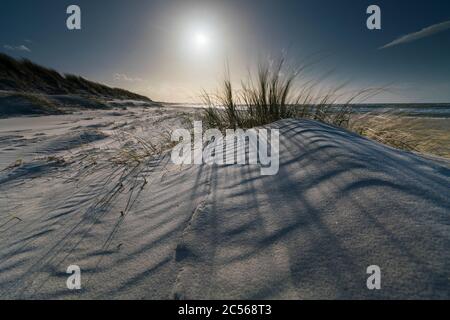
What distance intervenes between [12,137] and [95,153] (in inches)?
80.1

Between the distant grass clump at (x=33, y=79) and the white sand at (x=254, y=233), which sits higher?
the distant grass clump at (x=33, y=79)

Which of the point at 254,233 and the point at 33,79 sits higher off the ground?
the point at 33,79

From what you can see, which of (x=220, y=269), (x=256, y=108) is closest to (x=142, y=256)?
(x=220, y=269)

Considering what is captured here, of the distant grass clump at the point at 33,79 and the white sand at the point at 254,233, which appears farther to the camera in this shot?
the distant grass clump at the point at 33,79

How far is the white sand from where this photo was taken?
0.80 meters

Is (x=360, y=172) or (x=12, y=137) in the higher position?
(x=12, y=137)

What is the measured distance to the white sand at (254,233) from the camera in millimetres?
801

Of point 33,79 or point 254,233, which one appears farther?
point 33,79

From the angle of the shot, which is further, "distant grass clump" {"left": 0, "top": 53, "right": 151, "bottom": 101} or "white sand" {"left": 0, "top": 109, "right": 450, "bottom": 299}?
"distant grass clump" {"left": 0, "top": 53, "right": 151, "bottom": 101}

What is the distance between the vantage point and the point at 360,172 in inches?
49.9

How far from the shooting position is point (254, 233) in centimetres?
106
